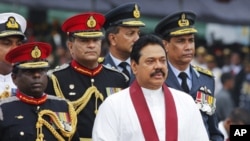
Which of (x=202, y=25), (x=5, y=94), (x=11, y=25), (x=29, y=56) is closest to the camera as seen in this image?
(x=29, y=56)

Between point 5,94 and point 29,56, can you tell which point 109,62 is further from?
point 29,56

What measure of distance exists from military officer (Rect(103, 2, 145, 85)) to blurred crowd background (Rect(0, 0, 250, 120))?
568 centimetres

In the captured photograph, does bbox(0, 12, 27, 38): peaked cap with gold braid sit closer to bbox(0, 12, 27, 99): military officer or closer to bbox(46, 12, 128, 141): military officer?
bbox(0, 12, 27, 99): military officer

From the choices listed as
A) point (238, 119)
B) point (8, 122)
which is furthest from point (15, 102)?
point (238, 119)

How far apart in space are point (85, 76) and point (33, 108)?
0.94 meters

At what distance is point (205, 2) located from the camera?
65.2ft

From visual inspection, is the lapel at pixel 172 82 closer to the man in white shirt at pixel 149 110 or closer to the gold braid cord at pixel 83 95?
the gold braid cord at pixel 83 95

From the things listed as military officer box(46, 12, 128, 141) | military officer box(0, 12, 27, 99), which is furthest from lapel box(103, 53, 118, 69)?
military officer box(0, 12, 27, 99)

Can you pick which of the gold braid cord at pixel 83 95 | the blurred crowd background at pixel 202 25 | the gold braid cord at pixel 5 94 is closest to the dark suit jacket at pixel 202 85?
the gold braid cord at pixel 83 95

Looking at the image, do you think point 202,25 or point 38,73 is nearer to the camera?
point 38,73

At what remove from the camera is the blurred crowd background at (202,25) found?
18.6m

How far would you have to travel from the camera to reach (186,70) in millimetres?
9953

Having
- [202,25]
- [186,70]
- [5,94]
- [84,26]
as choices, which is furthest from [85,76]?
[202,25]

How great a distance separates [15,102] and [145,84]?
1113 mm
